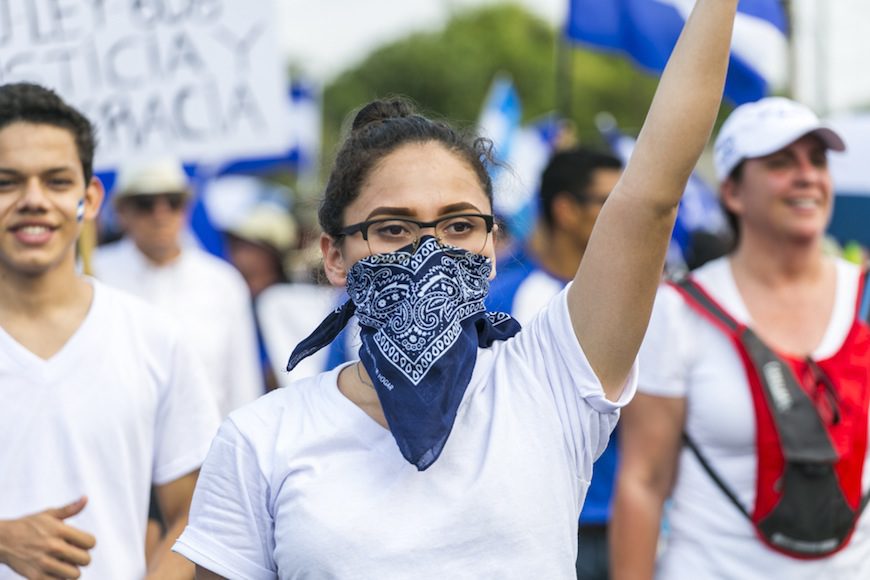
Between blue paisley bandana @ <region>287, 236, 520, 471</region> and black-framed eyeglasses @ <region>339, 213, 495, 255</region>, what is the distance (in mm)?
26

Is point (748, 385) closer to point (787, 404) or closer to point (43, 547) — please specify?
point (787, 404)

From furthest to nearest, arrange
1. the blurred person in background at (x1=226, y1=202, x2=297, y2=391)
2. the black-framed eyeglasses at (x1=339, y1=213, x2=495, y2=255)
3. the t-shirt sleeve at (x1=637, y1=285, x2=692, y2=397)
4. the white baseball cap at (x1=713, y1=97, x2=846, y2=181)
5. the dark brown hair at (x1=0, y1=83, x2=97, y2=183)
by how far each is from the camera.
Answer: the blurred person in background at (x1=226, y1=202, x2=297, y2=391), the white baseball cap at (x1=713, y1=97, x2=846, y2=181), the t-shirt sleeve at (x1=637, y1=285, x2=692, y2=397), the dark brown hair at (x1=0, y1=83, x2=97, y2=183), the black-framed eyeglasses at (x1=339, y1=213, x2=495, y2=255)

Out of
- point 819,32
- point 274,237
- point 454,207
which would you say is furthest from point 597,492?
point 819,32

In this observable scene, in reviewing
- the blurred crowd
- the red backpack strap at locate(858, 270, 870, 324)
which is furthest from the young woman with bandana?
the red backpack strap at locate(858, 270, 870, 324)

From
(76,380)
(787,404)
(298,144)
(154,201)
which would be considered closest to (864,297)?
(787,404)

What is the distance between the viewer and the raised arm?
241 cm

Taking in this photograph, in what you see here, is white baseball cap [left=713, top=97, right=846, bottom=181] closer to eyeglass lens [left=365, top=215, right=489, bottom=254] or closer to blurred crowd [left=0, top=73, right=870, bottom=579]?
blurred crowd [left=0, top=73, right=870, bottom=579]

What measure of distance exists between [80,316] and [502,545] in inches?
73.4

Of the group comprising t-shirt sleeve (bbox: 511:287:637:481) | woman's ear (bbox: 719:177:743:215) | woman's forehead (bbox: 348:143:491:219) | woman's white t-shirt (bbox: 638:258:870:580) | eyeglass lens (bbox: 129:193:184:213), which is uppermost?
woman's forehead (bbox: 348:143:491:219)

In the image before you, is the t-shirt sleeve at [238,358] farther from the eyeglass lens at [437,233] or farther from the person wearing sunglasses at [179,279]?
the eyeglass lens at [437,233]

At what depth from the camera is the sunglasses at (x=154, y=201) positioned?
7.32 meters

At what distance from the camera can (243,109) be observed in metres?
6.02

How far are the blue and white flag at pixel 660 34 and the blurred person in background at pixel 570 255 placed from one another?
0.86 meters

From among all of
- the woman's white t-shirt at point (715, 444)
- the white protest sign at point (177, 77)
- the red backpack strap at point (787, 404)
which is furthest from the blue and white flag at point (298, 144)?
the red backpack strap at point (787, 404)
